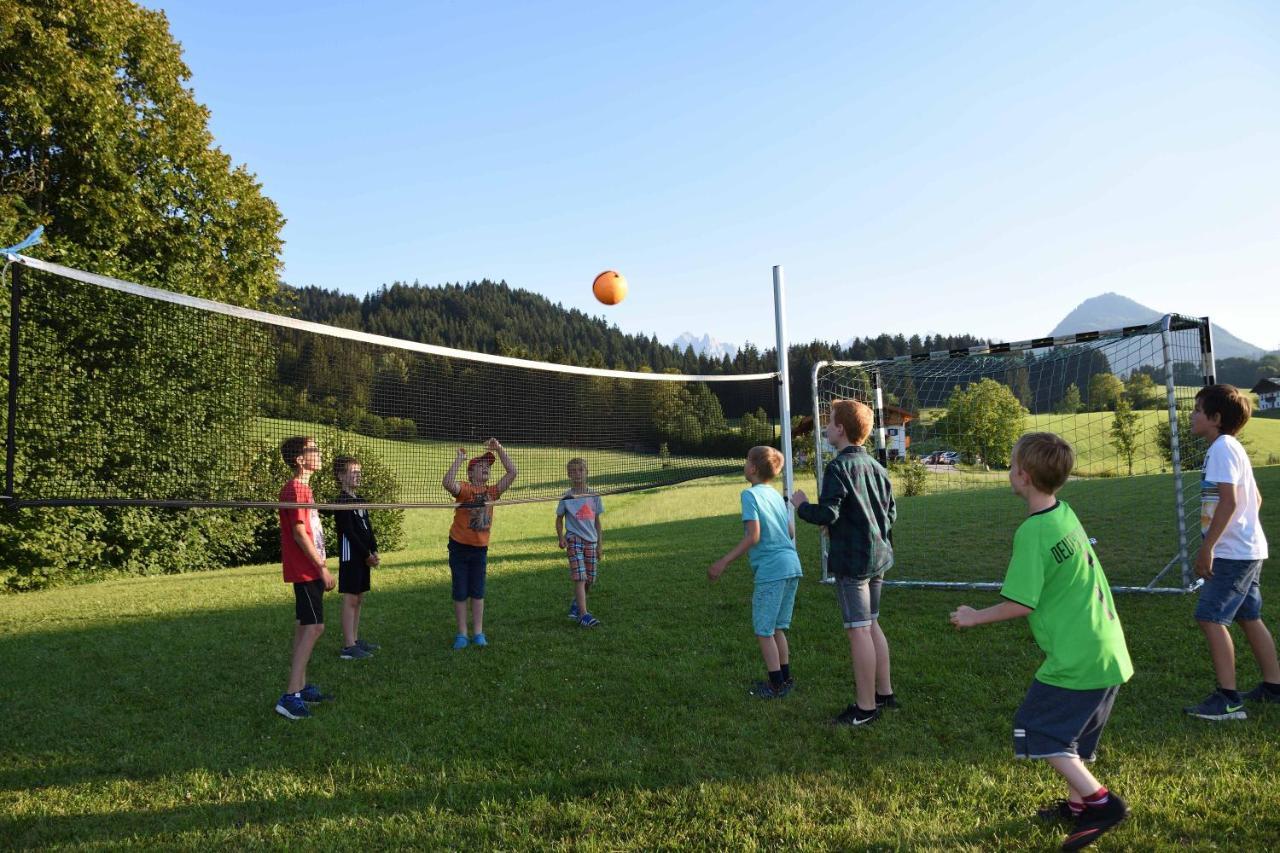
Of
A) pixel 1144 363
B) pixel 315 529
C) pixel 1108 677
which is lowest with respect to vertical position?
pixel 1108 677

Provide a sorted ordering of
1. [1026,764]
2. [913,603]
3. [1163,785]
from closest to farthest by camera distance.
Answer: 1. [1163,785]
2. [1026,764]
3. [913,603]

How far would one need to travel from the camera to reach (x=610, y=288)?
8992 mm

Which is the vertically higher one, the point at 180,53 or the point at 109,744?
the point at 180,53

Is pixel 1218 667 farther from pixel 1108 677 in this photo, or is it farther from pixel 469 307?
pixel 469 307

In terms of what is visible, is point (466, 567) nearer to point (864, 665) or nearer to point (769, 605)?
point (769, 605)

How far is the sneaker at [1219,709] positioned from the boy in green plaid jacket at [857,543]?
5.90 feet

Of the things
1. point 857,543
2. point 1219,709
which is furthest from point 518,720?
point 1219,709

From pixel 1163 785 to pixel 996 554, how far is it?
8.36 meters

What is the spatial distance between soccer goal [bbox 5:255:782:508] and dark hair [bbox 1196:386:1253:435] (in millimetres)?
3811

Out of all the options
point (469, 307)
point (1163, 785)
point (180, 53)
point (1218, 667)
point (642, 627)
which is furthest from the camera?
point (469, 307)

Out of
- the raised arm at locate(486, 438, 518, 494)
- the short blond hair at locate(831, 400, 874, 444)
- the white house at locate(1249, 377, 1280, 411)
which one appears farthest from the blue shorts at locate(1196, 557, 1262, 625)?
the white house at locate(1249, 377, 1280, 411)

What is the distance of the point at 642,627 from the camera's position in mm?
7832

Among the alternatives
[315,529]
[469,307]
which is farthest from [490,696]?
[469,307]

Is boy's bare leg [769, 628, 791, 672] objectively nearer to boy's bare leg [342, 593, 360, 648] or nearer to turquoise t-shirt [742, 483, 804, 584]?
turquoise t-shirt [742, 483, 804, 584]
